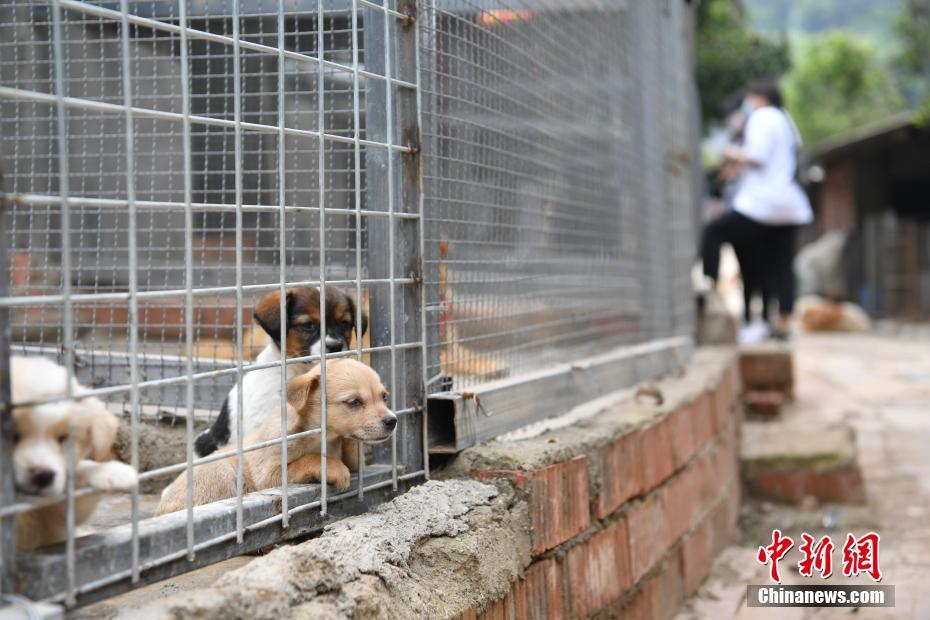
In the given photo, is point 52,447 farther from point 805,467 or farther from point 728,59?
point 728,59

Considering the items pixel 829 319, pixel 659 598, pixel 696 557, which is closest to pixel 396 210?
pixel 659 598

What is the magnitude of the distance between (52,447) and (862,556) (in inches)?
183

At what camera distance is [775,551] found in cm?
572

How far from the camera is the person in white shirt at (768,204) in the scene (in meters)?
8.96

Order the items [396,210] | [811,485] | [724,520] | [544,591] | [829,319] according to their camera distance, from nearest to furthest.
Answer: [396,210] → [544,591] → [724,520] → [811,485] → [829,319]

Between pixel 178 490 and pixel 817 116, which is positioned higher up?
pixel 817 116

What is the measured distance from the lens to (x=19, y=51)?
5.14m

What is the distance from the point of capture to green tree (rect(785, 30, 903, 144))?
42.2 m

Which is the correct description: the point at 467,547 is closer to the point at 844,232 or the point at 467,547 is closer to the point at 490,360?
the point at 490,360

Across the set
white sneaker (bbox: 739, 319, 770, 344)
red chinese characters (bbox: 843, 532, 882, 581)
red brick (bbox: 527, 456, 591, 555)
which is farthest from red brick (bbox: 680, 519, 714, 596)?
white sneaker (bbox: 739, 319, 770, 344)

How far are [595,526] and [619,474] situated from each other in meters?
0.31

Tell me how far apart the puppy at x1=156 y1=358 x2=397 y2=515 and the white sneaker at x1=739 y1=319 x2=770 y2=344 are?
24.4 ft

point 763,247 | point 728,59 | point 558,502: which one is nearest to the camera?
point 558,502

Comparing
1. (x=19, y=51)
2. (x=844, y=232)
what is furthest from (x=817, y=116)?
(x=19, y=51)
